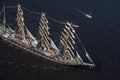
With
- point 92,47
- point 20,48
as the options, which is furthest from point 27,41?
point 92,47

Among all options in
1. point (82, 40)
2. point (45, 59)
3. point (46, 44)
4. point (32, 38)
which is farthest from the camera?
point (82, 40)

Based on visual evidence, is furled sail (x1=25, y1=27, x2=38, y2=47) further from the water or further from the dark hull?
the water

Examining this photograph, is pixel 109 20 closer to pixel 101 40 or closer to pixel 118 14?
pixel 118 14

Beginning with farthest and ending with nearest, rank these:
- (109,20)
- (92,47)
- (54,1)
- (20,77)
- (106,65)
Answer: (54,1) → (109,20) → (92,47) → (106,65) → (20,77)

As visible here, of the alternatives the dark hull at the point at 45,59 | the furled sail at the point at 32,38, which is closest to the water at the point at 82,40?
the dark hull at the point at 45,59

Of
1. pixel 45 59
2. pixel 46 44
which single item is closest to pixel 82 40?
pixel 46 44

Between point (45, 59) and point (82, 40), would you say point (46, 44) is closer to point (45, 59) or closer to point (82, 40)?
point (45, 59)
